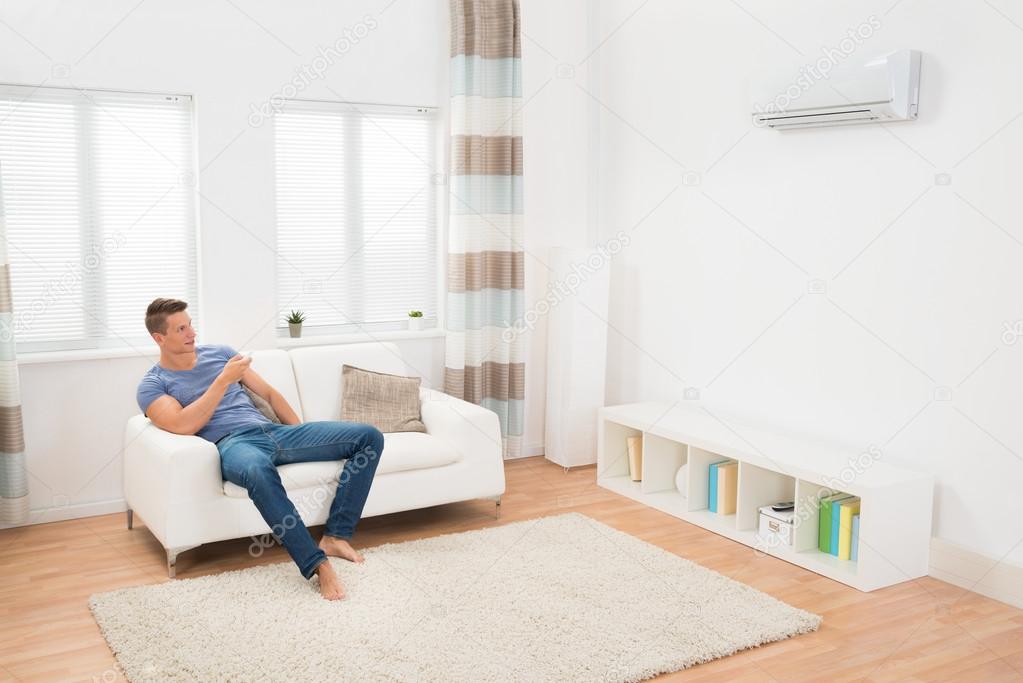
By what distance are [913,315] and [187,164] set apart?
3314mm

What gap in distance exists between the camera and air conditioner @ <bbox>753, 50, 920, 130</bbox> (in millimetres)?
3562

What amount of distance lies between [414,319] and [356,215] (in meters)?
0.64

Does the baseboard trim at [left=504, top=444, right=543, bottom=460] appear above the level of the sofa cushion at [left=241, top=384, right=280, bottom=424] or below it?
below

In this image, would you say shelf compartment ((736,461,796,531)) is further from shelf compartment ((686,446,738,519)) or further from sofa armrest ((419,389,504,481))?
sofa armrest ((419,389,504,481))

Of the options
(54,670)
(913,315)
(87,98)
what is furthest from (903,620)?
(87,98)

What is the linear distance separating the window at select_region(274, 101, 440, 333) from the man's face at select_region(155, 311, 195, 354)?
1.09 metres

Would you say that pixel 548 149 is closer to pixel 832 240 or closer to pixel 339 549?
pixel 832 240

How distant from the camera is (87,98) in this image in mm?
4254

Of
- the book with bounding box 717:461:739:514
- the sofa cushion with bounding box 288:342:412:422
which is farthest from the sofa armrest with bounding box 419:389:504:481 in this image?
the book with bounding box 717:461:739:514

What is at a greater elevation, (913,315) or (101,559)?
(913,315)

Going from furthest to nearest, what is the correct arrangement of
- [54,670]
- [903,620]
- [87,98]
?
[87,98] → [903,620] → [54,670]

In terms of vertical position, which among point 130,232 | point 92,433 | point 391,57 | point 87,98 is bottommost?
point 92,433

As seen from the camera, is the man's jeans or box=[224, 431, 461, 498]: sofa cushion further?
box=[224, 431, 461, 498]: sofa cushion

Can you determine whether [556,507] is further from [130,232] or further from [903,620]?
[130,232]
